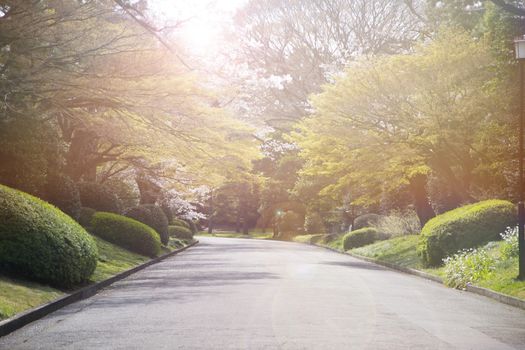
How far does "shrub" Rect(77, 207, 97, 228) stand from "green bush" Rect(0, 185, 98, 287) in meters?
14.2

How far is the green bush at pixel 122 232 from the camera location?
26.1m

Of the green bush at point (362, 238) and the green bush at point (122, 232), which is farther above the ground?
the green bush at point (362, 238)

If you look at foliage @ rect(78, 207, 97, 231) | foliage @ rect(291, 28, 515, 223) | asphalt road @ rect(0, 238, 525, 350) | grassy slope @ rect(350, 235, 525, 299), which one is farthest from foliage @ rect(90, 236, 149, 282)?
foliage @ rect(291, 28, 515, 223)

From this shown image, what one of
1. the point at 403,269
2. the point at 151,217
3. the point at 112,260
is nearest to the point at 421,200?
the point at 403,269

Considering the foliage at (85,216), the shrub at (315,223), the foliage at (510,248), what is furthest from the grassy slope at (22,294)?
the shrub at (315,223)

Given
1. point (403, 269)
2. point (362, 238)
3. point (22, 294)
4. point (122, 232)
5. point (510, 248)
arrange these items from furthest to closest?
point (362, 238)
point (122, 232)
point (403, 269)
point (510, 248)
point (22, 294)

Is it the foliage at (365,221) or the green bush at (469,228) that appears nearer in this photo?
the green bush at (469,228)

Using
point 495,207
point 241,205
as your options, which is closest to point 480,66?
point 495,207

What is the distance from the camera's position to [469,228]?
70.8ft

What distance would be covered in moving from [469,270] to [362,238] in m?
22.2

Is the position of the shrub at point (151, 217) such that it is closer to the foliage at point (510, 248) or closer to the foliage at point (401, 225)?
the foliage at point (401, 225)

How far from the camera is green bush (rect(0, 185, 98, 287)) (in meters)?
12.6

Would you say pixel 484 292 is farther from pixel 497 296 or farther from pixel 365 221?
pixel 365 221

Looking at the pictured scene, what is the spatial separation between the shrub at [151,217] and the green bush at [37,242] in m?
18.1
